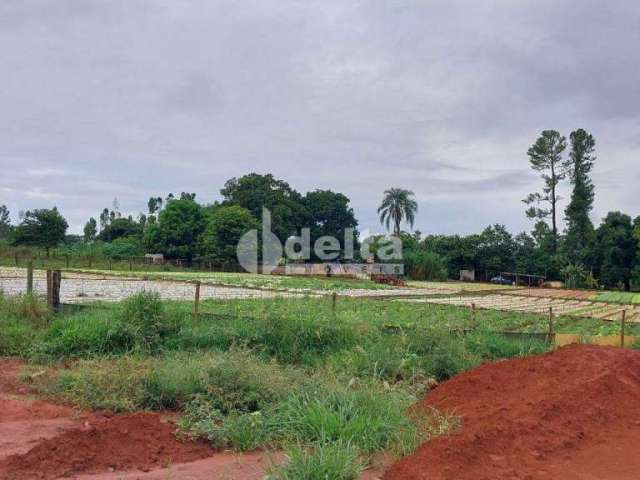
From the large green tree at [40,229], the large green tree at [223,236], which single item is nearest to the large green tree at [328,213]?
the large green tree at [223,236]

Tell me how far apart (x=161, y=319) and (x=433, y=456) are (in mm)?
5051

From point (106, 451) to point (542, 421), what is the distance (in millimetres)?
3536

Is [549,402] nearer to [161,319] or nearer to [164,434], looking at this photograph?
[164,434]

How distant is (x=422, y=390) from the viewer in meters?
6.39

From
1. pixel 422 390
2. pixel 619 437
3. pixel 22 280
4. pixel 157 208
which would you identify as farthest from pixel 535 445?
pixel 157 208

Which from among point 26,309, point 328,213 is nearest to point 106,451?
point 26,309

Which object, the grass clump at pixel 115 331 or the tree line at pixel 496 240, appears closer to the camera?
the grass clump at pixel 115 331

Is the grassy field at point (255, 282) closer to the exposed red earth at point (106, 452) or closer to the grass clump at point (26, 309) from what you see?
the grass clump at point (26, 309)

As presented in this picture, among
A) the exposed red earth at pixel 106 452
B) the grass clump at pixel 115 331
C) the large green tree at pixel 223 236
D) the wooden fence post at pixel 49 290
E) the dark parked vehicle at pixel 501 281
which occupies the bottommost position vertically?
the dark parked vehicle at pixel 501 281

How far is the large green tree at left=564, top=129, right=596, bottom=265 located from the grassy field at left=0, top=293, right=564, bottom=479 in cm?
4389

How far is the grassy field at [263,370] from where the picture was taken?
439 cm

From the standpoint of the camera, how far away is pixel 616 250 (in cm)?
4322

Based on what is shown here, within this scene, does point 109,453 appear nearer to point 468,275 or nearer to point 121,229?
point 468,275

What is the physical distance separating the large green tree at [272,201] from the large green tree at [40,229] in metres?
19.0
